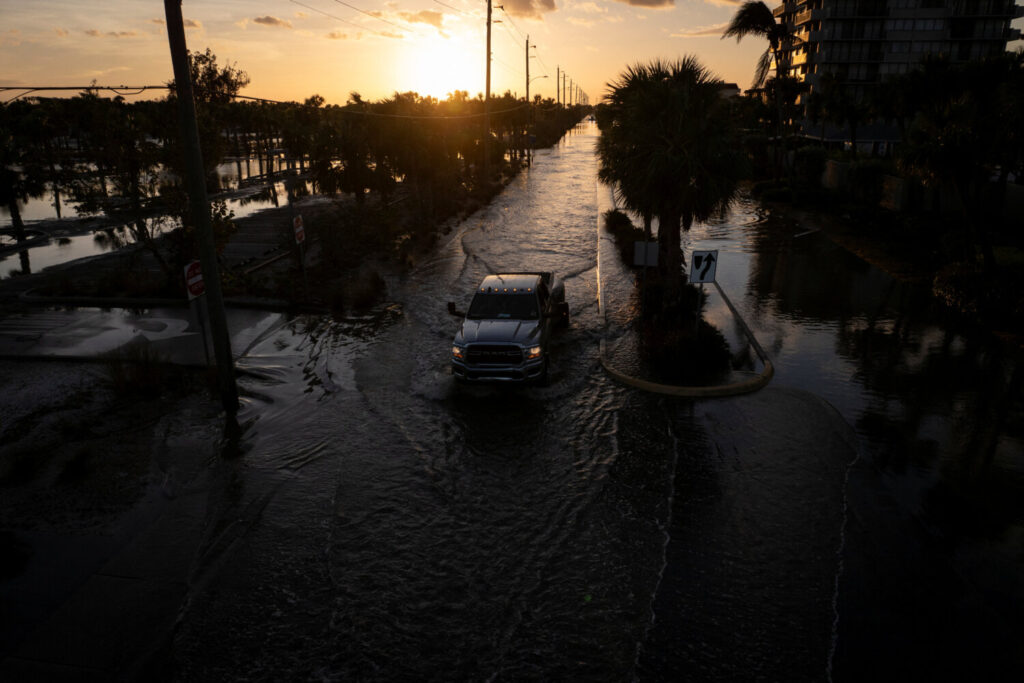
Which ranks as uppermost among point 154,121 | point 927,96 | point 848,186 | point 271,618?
point 927,96

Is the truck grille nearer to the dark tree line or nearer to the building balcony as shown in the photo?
the dark tree line

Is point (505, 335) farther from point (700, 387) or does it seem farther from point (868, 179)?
point (868, 179)

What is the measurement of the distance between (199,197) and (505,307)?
6777 millimetres

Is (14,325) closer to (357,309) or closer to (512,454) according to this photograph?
(357,309)

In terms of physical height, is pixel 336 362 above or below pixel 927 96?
below

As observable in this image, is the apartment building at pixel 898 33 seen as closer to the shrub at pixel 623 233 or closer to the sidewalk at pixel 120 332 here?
the shrub at pixel 623 233

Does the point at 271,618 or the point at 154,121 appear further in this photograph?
the point at 154,121

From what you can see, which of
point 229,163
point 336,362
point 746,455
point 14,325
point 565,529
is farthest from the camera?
point 229,163

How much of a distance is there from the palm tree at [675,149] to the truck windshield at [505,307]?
5226 mm

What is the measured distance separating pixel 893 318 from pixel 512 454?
1414 centimetres

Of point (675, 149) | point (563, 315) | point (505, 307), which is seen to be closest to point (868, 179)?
point (675, 149)

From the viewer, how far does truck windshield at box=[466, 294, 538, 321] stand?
1470 cm

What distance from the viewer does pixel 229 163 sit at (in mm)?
99688

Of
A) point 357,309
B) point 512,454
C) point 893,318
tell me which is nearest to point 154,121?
point 357,309
